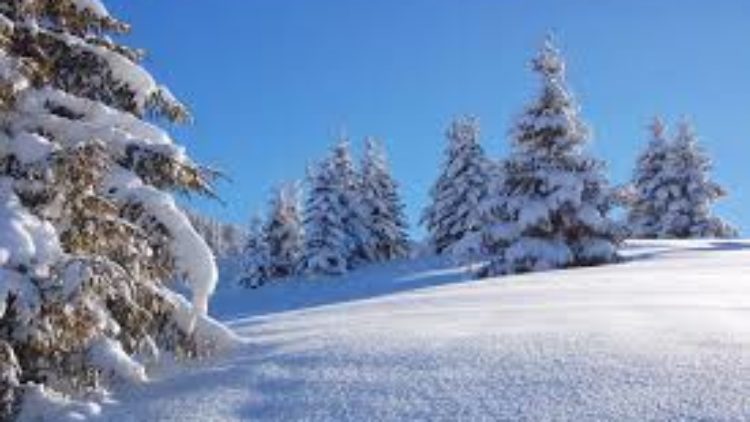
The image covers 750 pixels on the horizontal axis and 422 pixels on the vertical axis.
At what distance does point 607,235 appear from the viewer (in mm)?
29172

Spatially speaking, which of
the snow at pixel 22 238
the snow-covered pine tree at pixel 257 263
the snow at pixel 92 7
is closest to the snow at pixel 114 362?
the snow at pixel 22 238

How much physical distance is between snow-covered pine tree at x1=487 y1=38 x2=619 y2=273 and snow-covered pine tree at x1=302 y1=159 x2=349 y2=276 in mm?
27134

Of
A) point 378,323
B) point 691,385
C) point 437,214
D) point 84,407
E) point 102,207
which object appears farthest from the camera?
point 437,214

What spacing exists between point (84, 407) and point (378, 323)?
3.46m

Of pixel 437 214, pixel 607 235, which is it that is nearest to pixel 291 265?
pixel 437 214

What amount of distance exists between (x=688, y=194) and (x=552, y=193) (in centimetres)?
2569

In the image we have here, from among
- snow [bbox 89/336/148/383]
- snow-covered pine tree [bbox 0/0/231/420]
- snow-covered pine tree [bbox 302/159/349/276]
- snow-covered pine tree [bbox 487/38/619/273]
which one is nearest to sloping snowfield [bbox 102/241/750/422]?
snow [bbox 89/336/148/383]

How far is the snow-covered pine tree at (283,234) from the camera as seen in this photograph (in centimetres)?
6397

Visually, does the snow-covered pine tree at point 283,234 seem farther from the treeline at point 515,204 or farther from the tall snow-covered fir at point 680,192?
the tall snow-covered fir at point 680,192

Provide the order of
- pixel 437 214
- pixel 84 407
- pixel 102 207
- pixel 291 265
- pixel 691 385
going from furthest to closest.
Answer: pixel 291 265
pixel 437 214
pixel 102 207
pixel 84 407
pixel 691 385

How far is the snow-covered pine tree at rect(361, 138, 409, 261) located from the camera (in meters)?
61.1

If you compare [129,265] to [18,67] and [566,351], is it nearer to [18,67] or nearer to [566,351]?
[18,67]

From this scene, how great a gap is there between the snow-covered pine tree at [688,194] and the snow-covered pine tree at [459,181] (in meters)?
8.49

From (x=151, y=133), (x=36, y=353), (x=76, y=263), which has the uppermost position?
(x=151, y=133)
